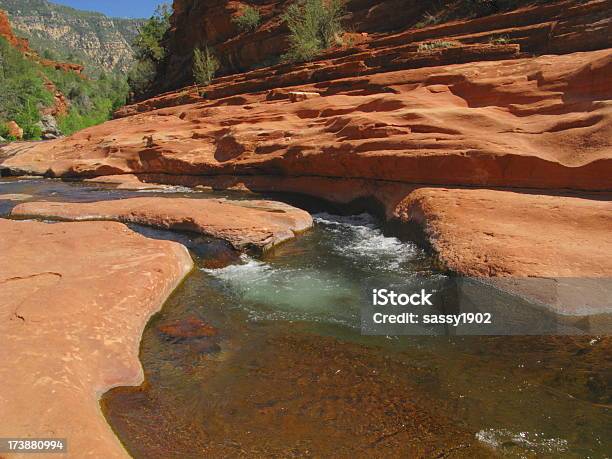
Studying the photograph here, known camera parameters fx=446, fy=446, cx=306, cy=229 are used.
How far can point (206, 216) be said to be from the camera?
7.20 metres

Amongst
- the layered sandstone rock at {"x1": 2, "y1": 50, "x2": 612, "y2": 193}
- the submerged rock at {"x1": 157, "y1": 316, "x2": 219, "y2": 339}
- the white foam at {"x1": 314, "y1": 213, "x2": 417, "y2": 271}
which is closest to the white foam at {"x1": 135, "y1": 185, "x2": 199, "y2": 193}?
the layered sandstone rock at {"x1": 2, "y1": 50, "x2": 612, "y2": 193}

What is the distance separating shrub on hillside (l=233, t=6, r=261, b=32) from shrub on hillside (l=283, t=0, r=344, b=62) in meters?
4.19

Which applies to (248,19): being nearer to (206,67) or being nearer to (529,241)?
(206,67)

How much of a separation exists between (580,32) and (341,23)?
1110cm

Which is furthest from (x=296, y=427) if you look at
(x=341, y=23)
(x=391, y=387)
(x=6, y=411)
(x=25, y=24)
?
(x=25, y=24)

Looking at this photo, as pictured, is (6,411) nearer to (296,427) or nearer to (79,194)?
(296,427)

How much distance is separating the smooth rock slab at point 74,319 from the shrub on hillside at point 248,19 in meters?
18.8

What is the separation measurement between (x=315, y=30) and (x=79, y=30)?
445 feet

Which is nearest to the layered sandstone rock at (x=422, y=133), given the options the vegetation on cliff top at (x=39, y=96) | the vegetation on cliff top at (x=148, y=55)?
the vegetation on cliff top at (x=148, y=55)

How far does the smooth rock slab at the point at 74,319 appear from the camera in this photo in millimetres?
2518

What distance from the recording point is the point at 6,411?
8.11 feet

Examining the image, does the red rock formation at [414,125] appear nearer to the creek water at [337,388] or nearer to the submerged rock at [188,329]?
the creek water at [337,388]

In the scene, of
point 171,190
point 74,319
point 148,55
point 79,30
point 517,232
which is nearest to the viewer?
point 74,319

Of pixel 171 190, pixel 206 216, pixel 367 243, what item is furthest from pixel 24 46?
pixel 367 243
